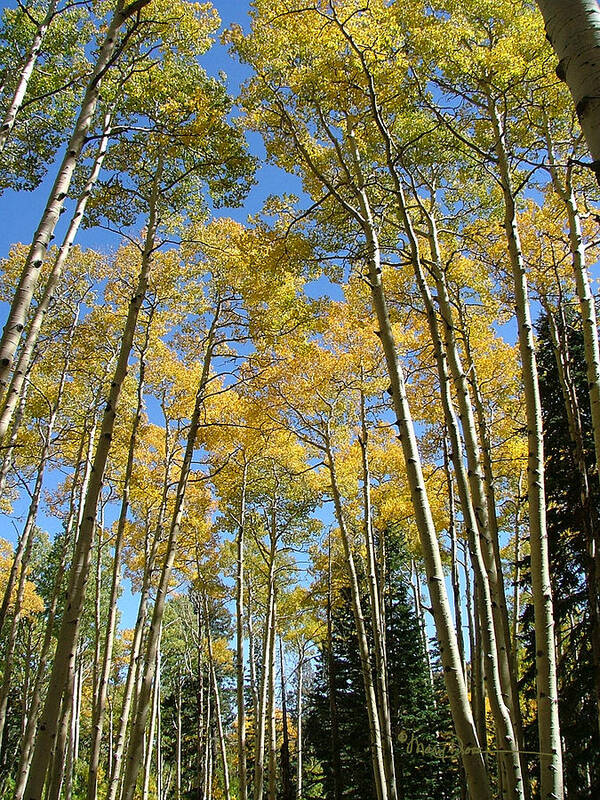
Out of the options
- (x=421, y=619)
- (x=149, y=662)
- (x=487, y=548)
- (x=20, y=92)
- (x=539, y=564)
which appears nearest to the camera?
(x=539, y=564)

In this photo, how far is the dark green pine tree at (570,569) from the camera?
714cm

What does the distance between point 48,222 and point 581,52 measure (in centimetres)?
328

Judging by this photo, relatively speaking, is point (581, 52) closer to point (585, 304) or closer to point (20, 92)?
point (585, 304)

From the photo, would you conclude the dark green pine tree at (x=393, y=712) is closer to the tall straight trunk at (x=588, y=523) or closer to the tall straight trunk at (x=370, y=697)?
the tall straight trunk at (x=370, y=697)

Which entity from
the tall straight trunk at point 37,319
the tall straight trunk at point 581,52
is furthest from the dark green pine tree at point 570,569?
the tall straight trunk at point 37,319

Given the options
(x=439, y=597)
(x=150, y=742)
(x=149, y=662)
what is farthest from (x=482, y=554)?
(x=150, y=742)

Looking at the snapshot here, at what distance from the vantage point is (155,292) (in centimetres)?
768

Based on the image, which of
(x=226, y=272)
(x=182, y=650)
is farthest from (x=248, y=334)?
(x=182, y=650)

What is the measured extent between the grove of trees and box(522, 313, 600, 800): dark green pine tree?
6cm

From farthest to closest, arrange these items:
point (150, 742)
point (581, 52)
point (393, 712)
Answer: point (150, 742) → point (393, 712) → point (581, 52)

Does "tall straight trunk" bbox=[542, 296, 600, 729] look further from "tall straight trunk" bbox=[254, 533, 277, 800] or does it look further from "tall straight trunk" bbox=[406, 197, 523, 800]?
"tall straight trunk" bbox=[254, 533, 277, 800]

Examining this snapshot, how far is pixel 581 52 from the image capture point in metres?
1.15

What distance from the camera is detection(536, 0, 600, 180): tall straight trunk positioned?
1092mm

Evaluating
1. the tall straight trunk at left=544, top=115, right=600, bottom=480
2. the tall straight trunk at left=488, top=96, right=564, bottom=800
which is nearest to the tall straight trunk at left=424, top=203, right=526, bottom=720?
the tall straight trunk at left=488, top=96, right=564, bottom=800
